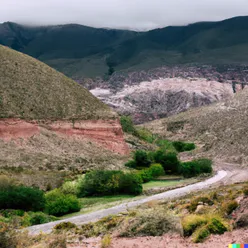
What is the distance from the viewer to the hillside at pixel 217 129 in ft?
190

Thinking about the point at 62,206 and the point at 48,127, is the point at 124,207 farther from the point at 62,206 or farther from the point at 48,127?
the point at 48,127

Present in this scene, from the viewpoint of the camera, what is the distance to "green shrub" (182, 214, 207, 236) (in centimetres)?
1781

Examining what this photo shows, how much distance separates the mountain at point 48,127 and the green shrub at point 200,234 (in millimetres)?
24395

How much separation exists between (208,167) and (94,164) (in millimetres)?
11766

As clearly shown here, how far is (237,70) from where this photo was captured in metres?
170

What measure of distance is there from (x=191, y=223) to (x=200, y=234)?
1235 millimetres

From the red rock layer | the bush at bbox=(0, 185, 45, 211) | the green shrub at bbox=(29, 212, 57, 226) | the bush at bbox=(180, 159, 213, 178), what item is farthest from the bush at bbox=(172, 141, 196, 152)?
the green shrub at bbox=(29, 212, 57, 226)

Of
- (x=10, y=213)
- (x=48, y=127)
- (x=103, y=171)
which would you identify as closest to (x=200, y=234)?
(x=10, y=213)

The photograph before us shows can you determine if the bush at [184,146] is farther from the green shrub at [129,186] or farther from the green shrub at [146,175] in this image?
the green shrub at [129,186]

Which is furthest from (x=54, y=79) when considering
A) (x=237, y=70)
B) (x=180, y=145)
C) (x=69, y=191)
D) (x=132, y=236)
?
(x=237, y=70)

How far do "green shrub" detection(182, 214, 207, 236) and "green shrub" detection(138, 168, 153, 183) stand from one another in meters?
→ 27.5

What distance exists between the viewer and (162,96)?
156 meters

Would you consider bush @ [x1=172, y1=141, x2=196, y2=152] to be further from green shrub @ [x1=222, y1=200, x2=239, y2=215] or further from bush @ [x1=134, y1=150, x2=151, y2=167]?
green shrub @ [x1=222, y1=200, x2=239, y2=215]

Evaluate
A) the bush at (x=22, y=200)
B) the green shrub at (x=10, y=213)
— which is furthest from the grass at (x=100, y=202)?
the green shrub at (x=10, y=213)
